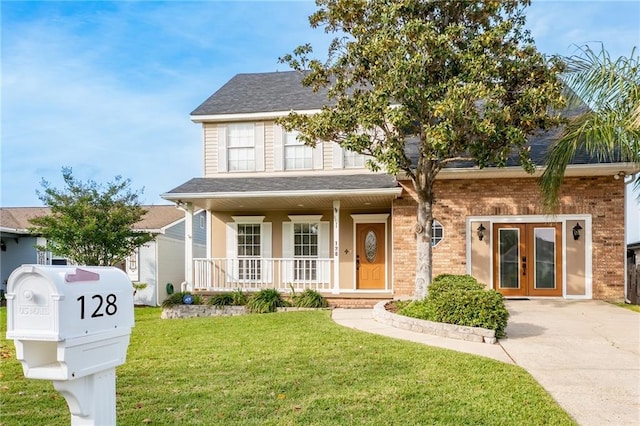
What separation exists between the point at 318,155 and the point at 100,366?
1245cm

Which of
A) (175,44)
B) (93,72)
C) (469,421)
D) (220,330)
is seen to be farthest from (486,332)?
(93,72)

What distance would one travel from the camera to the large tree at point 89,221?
1338cm

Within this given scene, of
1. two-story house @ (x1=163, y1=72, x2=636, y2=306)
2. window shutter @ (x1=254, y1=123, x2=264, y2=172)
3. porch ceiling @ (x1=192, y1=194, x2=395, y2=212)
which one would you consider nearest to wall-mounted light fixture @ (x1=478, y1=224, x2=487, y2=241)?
two-story house @ (x1=163, y1=72, x2=636, y2=306)

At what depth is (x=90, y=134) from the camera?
15617mm

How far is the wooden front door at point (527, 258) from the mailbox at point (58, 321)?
11.9m

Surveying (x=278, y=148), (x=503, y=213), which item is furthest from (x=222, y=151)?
(x=503, y=213)

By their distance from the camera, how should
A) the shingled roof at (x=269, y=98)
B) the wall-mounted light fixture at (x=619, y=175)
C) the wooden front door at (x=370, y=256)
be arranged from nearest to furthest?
the wall-mounted light fixture at (x=619, y=175)
the shingled roof at (x=269, y=98)
the wooden front door at (x=370, y=256)

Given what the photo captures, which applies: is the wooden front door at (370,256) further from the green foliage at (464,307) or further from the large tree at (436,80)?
the green foliage at (464,307)

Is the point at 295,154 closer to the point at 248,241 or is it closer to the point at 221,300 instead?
the point at 248,241

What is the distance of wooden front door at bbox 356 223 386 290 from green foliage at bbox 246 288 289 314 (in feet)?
10.5

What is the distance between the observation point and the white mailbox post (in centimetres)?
209

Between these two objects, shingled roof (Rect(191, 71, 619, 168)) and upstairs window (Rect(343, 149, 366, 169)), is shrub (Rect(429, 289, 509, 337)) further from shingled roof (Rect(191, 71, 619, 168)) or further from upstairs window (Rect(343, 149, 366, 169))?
upstairs window (Rect(343, 149, 366, 169))

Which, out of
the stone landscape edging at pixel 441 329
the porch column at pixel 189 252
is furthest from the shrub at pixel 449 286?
Result: the porch column at pixel 189 252

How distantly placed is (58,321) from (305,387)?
3452 mm
